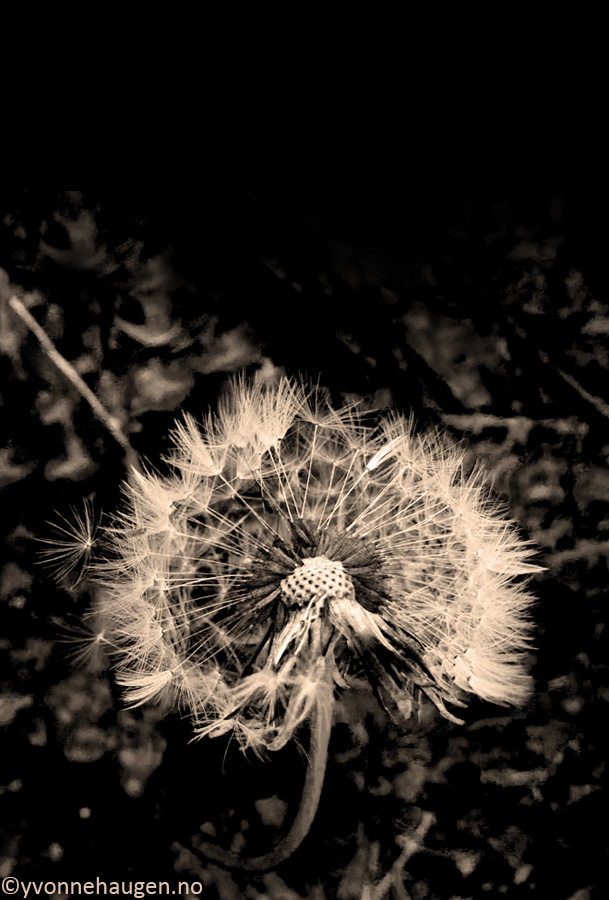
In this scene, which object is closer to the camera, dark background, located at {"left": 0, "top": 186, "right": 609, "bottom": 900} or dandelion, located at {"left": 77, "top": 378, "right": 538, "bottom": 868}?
dandelion, located at {"left": 77, "top": 378, "right": 538, "bottom": 868}

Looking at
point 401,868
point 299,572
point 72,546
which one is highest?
point 299,572

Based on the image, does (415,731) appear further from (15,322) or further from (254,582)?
(15,322)

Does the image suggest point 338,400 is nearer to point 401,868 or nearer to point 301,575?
point 301,575

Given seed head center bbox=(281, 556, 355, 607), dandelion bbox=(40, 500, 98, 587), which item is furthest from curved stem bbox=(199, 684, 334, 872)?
dandelion bbox=(40, 500, 98, 587)

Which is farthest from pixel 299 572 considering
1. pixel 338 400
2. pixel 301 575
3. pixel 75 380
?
pixel 75 380

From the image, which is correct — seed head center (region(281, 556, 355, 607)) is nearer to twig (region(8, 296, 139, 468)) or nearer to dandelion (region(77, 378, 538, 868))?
dandelion (region(77, 378, 538, 868))

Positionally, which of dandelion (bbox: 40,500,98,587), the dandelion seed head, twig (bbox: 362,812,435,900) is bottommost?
twig (bbox: 362,812,435,900)

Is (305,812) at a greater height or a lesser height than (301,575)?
lesser
